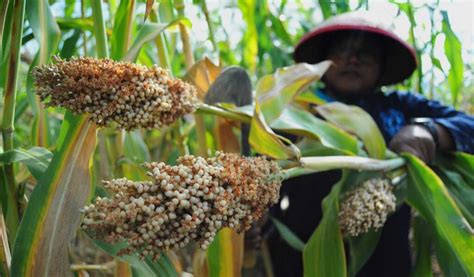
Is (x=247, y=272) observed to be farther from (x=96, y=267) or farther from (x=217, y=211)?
(x=217, y=211)

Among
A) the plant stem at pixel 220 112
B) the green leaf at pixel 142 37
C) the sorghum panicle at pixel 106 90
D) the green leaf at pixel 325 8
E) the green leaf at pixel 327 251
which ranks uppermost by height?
the green leaf at pixel 325 8

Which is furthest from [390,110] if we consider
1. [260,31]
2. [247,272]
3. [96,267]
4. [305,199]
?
[96,267]

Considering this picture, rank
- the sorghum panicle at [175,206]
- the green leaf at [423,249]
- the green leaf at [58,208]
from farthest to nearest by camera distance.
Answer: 1. the green leaf at [423,249]
2. the green leaf at [58,208]
3. the sorghum panicle at [175,206]

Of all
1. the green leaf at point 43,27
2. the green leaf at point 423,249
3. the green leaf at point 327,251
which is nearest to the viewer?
the green leaf at point 43,27

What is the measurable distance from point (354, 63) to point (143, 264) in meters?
0.94

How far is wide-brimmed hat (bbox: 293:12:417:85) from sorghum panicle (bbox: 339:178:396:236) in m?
0.51

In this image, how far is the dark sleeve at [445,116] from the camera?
4.22ft

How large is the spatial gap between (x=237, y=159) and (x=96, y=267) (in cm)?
46

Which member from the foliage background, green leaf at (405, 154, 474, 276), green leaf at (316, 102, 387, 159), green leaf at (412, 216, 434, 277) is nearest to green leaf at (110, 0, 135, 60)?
the foliage background

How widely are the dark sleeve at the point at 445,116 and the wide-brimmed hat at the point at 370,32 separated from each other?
0.34 ft

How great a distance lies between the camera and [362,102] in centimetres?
158

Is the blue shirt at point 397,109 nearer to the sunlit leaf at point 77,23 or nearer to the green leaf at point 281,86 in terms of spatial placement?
the green leaf at point 281,86

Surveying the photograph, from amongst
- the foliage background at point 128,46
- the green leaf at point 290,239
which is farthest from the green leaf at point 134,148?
the green leaf at point 290,239

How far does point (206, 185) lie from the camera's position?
2.12 ft
